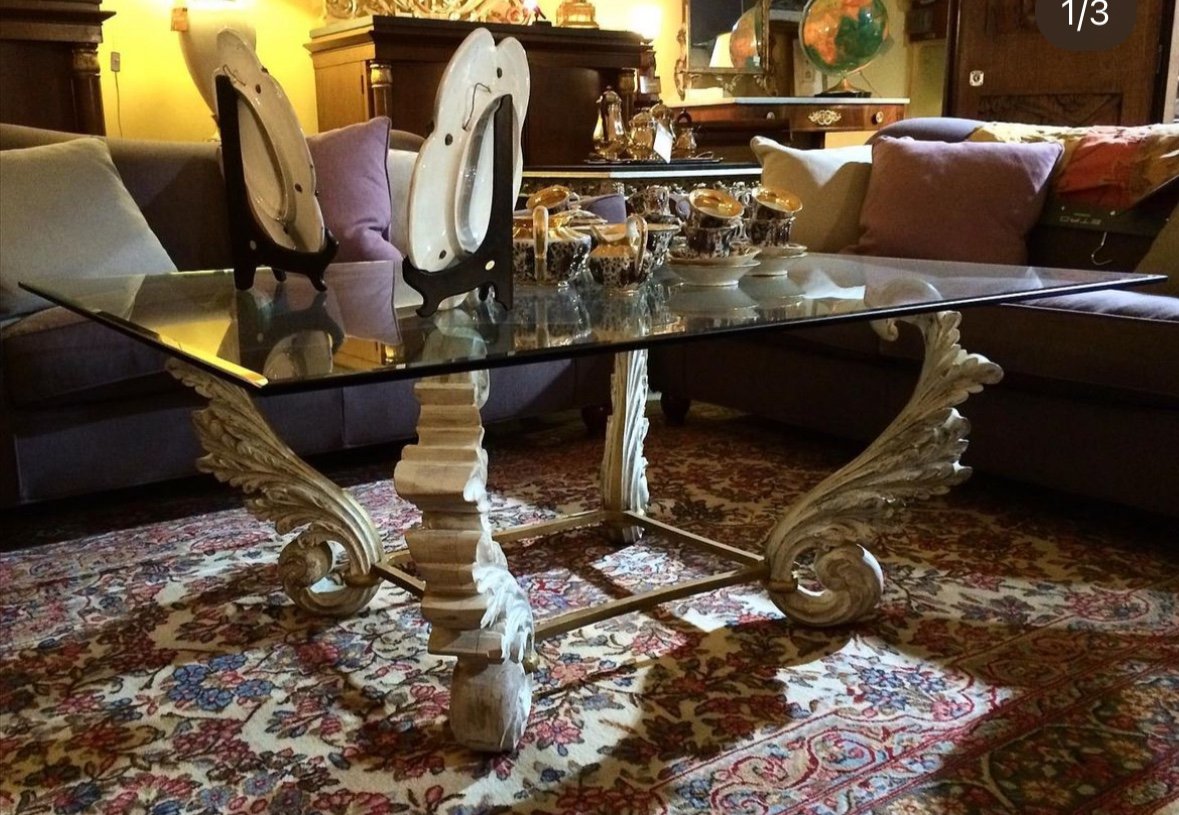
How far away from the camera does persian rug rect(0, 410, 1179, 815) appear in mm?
1251

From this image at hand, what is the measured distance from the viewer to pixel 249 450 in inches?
66.1

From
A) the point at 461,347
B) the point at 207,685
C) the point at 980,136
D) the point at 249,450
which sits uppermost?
the point at 980,136

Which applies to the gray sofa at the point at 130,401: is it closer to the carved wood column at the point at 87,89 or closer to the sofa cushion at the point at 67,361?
the sofa cushion at the point at 67,361

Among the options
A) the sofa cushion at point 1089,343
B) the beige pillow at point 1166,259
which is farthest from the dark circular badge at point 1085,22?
the sofa cushion at point 1089,343

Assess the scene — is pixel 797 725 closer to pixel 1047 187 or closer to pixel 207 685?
pixel 207 685

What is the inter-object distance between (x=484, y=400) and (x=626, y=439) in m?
0.59

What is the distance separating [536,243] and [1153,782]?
1.01m

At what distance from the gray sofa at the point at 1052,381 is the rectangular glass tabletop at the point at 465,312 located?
16.3 inches

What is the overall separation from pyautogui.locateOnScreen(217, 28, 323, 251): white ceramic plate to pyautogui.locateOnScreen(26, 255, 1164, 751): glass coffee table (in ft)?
0.32

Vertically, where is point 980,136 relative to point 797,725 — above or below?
above

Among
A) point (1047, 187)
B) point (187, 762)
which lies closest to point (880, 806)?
point (187, 762)

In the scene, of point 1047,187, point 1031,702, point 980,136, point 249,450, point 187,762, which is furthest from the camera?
point 980,136

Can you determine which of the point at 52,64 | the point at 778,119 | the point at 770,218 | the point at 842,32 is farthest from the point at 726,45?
the point at 770,218

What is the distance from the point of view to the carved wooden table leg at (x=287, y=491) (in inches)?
65.7
